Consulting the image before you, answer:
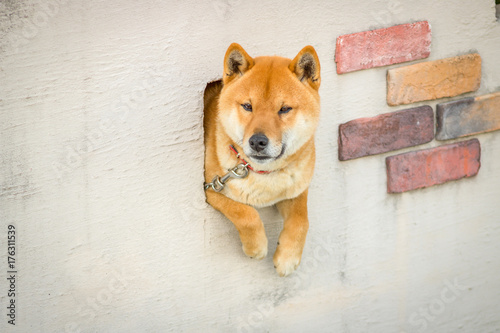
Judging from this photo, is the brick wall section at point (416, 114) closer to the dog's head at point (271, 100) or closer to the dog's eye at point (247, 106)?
the dog's head at point (271, 100)

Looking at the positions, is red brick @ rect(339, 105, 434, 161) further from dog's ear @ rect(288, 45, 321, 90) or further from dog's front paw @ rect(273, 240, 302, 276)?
dog's front paw @ rect(273, 240, 302, 276)

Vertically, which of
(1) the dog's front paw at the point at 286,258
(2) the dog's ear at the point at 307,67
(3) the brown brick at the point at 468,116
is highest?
(2) the dog's ear at the point at 307,67

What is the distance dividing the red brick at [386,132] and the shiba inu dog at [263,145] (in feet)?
1.17

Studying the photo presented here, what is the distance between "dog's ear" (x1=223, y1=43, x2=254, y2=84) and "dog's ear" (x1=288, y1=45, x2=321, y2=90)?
22 centimetres

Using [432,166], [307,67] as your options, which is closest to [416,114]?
[432,166]

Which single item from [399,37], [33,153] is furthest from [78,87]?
[399,37]

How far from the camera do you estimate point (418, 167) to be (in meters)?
3.26

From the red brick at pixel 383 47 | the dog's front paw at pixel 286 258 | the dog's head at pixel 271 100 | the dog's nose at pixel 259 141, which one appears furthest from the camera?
the red brick at pixel 383 47

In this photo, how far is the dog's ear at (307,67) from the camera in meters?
2.52

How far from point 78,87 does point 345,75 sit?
1475 millimetres

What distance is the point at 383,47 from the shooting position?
9.86ft

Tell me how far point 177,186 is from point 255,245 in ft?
1.69

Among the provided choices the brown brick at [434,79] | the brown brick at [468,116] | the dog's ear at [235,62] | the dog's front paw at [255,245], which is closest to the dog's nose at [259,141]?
the dog's ear at [235,62]

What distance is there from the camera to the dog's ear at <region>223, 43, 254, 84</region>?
249 centimetres
